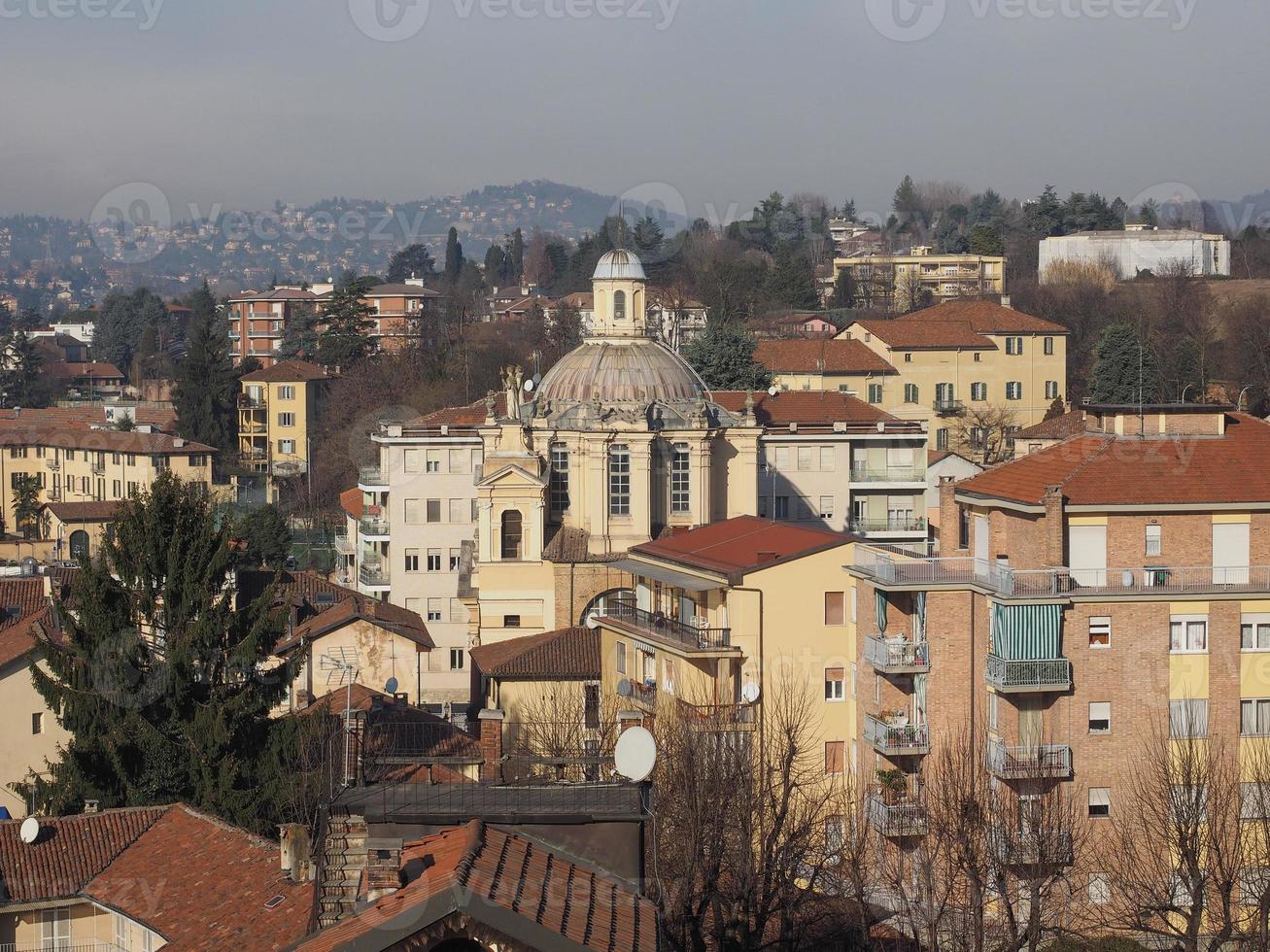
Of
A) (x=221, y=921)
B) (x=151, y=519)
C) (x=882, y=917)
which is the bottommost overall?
(x=882, y=917)

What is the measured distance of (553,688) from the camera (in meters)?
43.6

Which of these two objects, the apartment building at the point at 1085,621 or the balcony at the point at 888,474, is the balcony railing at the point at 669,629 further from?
the balcony at the point at 888,474

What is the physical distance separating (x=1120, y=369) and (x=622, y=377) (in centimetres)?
2997

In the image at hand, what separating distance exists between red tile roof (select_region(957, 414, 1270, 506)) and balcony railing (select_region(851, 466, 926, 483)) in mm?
27715

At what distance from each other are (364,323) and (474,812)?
309 feet

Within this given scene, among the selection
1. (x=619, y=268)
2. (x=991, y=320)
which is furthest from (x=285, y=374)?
(x=619, y=268)

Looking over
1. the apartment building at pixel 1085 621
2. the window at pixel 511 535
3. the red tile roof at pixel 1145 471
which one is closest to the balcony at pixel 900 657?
the apartment building at pixel 1085 621

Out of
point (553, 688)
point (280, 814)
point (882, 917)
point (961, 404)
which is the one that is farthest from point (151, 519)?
point (961, 404)

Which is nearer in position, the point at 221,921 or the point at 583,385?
the point at 221,921

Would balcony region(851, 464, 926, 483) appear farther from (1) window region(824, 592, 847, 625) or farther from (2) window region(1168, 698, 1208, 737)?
(2) window region(1168, 698, 1208, 737)

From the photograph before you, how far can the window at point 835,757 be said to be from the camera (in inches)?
1447

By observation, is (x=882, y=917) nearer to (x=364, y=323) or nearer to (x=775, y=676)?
(x=775, y=676)

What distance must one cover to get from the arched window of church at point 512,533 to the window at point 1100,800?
21.8 metres

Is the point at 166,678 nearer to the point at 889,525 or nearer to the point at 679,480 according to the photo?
the point at 679,480
